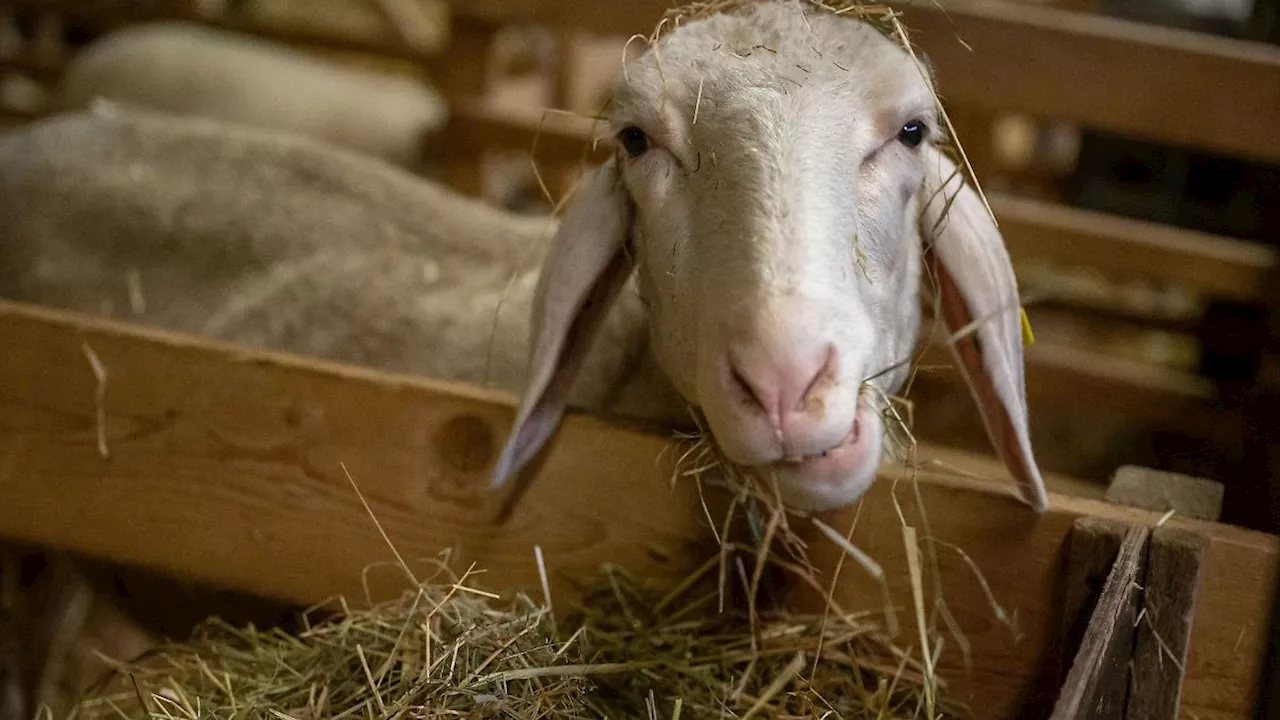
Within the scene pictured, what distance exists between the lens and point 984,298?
5.93 feet

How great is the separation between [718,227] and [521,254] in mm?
1409

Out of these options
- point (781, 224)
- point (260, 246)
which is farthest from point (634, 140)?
point (260, 246)

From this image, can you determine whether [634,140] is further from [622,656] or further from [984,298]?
[622,656]

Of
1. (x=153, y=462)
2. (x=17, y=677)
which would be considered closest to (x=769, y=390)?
(x=153, y=462)

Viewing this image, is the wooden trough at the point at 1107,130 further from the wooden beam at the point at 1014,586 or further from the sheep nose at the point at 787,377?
the sheep nose at the point at 787,377

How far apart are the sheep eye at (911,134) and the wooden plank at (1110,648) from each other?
678 mm

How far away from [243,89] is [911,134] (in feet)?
15.8

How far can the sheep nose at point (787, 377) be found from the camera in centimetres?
124

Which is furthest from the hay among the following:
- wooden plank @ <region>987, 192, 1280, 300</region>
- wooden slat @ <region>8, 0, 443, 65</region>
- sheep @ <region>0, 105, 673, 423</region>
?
wooden slat @ <region>8, 0, 443, 65</region>

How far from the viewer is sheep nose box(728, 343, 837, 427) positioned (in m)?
1.24

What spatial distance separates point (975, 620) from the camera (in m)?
1.60

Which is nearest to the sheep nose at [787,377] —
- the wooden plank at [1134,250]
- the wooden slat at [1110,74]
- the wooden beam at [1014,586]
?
the wooden beam at [1014,586]

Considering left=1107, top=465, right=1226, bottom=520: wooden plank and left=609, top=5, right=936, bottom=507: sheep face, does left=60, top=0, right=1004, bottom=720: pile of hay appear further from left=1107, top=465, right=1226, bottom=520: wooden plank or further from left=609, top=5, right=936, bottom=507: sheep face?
left=1107, top=465, right=1226, bottom=520: wooden plank

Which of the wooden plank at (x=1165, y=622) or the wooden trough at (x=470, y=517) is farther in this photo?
the wooden trough at (x=470, y=517)
